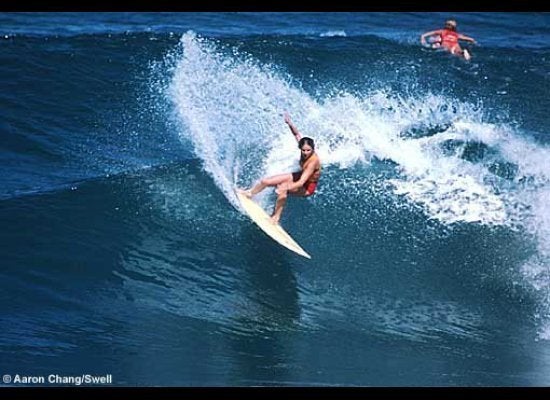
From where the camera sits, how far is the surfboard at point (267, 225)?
29.8ft

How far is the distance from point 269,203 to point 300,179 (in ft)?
2.51

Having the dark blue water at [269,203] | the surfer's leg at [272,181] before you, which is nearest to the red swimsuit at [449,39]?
the dark blue water at [269,203]

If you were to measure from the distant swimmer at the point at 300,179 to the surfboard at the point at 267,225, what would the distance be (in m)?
0.09

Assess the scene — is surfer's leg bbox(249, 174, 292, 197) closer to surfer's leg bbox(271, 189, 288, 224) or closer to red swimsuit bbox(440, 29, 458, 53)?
surfer's leg bbox(271, 189, 288, 224)

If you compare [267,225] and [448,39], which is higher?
[448,39]

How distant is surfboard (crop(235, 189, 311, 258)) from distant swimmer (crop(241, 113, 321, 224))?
0.09m

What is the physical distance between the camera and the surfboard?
9.07 meters

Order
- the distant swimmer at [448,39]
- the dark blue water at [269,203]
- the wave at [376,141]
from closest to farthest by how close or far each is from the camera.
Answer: the dark blue water at [269,203] → the wave at [376,141] → the distant swimmer at [448,39]

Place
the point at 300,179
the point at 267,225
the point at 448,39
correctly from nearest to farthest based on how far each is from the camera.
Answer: the point at 300,179 < the point at 267,225 < the point at 448,39

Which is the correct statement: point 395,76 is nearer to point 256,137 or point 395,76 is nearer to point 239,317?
point 256,137

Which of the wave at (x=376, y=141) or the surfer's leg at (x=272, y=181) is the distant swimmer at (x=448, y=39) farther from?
the surfer's leg at (x=272, y=181)

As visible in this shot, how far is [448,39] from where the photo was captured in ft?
43.8

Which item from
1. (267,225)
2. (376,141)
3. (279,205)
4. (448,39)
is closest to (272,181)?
(279,205)

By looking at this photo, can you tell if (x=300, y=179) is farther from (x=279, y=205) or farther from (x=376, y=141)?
(x=376, y=141)
